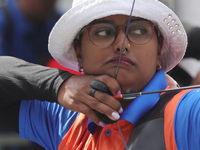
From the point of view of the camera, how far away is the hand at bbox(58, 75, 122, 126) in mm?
781

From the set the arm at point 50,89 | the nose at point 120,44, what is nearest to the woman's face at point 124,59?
the nose at point 120,44

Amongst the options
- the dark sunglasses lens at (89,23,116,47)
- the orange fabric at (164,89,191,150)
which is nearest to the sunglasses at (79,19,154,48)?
the dark sunglasses lens at (89,23,116,47)

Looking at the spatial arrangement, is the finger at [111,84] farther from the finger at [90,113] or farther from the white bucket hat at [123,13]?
the white bucket hat at [123,13]

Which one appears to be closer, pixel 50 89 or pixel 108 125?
pixel 108 125

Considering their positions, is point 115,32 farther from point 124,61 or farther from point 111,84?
point 111,84

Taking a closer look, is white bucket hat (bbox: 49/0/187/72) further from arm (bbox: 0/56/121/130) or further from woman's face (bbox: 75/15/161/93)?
arm (bbox: 0/56/121/130)

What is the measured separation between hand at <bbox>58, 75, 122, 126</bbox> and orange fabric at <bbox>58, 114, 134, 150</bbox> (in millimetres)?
79

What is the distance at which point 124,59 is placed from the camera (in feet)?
3.05

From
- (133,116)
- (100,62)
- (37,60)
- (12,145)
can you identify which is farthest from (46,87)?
(12,145)

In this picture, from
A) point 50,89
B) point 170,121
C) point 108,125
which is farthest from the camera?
point 50,89

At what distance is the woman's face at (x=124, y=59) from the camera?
94cm

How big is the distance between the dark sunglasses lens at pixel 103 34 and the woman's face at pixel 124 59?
0.05 ft

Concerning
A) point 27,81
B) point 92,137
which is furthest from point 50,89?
point 92,137

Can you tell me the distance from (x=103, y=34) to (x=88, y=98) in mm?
294
